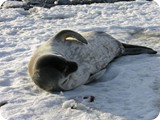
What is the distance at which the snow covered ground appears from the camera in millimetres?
4141

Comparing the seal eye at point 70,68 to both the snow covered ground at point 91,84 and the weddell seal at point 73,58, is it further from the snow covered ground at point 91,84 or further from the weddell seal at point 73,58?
the snow covered ground at point 91,84

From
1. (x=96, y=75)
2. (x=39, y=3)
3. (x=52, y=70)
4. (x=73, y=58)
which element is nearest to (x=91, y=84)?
(x=96, y=75)

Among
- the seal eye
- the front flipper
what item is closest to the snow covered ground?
the front flipper

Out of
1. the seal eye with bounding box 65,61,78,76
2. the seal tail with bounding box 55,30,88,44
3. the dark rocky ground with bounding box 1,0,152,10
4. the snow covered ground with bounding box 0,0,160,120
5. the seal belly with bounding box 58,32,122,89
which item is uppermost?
the seal tail with bounding box 55,30,88,44

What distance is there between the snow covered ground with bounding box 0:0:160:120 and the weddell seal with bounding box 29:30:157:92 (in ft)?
0.34

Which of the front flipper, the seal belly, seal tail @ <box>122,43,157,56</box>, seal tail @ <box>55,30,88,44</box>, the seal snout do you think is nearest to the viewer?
the seal snout

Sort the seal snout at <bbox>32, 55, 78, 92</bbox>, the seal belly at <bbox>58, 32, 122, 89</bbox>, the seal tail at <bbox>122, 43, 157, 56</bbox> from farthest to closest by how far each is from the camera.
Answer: the seal tail at <bbox>122, 43, 157, 56</bbox>, the seal belly at <bbox>58, 32, 122, 89</bbox>, the seal snout at <bbox>32, 55, 78, 92</bbox>

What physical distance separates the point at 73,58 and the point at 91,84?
0.36 metres

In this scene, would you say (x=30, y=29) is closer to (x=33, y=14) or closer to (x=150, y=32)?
(x=33, y=14)

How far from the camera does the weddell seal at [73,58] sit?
453 cm

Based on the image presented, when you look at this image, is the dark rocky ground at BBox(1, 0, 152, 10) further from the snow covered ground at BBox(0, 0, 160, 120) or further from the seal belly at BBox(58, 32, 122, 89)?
the seal belly at BBox(58, 32, 122, 89)

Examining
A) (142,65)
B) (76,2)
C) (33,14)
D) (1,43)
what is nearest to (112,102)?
(142,65)

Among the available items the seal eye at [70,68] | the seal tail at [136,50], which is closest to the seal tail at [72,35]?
the seal eye at [70,68]

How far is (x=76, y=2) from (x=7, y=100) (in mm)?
5432
